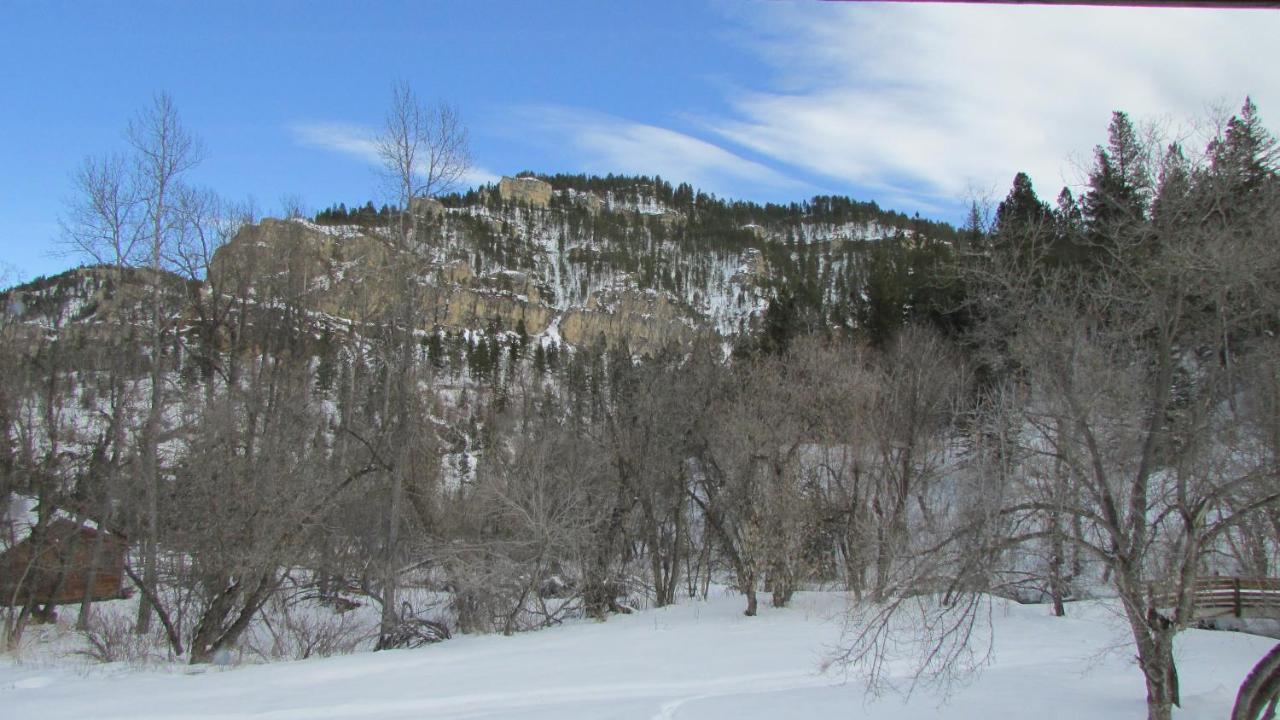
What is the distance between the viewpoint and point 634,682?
1434cm

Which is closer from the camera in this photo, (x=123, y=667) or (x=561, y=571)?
(x=123, y=667)

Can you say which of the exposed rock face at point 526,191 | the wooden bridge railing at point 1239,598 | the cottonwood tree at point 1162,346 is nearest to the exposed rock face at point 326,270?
the cottonwood tree at point 1162,346

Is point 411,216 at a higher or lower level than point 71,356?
higher

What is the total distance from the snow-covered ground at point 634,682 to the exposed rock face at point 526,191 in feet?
567

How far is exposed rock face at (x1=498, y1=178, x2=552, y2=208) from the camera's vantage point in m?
186

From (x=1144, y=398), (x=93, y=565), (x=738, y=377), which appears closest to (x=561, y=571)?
(x=738, y=377)

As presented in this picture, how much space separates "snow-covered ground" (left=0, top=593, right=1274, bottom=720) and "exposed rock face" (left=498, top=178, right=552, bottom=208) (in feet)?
567

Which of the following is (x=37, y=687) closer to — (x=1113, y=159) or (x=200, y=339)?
(x=200, y=339)

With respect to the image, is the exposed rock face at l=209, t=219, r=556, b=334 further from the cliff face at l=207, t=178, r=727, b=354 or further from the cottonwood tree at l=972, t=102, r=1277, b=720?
the cottonwood tree at l=972, t=102, r=1277, b=720

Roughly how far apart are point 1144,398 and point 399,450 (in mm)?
16915

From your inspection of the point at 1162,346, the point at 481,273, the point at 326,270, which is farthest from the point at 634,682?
the point at 481,273

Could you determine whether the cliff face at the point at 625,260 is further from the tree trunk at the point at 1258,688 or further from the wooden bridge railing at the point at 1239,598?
the tree trunk at the point at 1258,688

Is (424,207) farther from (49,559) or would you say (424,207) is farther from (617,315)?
(617,315)

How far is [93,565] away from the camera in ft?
72.1
